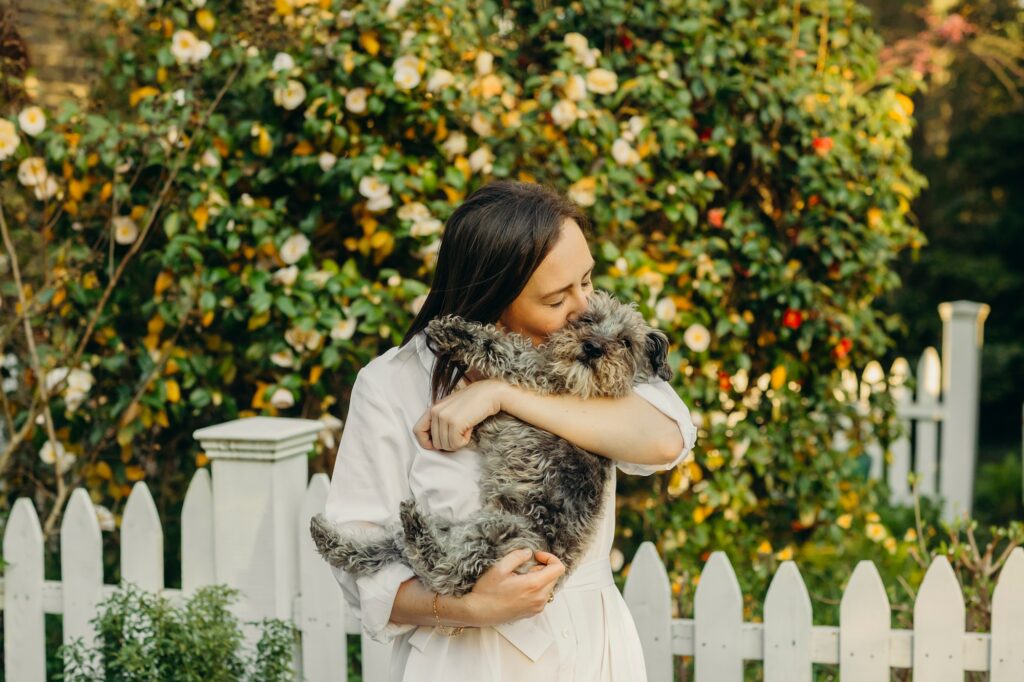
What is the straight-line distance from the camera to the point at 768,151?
3770mm

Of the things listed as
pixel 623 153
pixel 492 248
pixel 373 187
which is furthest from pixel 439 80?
pixel 492 248

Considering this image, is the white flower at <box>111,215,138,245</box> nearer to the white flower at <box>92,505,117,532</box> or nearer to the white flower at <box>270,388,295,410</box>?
the white flower at <box>270,388,295,410</box>

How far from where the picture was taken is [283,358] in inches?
128

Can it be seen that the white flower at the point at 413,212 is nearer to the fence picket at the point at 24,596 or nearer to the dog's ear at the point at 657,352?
the fence picket at the point at 24,596

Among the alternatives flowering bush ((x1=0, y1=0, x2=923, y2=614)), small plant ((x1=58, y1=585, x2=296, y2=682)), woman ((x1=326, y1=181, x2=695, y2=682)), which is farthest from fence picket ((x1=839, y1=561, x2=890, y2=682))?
small plant ((x1=58, y1=585, x2=296, y2=682))

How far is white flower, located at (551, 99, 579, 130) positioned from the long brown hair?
1682mm

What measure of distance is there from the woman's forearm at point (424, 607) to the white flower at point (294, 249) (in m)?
1.83

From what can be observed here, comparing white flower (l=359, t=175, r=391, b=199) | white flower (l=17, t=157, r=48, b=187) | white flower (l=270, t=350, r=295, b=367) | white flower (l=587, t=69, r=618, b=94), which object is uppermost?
white flower (l=587, t=69, r=618, b=94)

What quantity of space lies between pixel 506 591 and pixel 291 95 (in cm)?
222

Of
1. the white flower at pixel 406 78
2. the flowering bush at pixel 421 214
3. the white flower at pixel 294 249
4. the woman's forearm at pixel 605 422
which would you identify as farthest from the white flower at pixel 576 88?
the woman's forearm at pixel 605 422

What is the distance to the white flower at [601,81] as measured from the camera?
11.6 ft

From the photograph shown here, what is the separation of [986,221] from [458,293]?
33.7 feet

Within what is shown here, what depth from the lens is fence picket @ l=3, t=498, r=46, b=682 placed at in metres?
2.84

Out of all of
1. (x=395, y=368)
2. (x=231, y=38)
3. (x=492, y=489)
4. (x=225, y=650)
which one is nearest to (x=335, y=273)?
(x=231, y=38)
